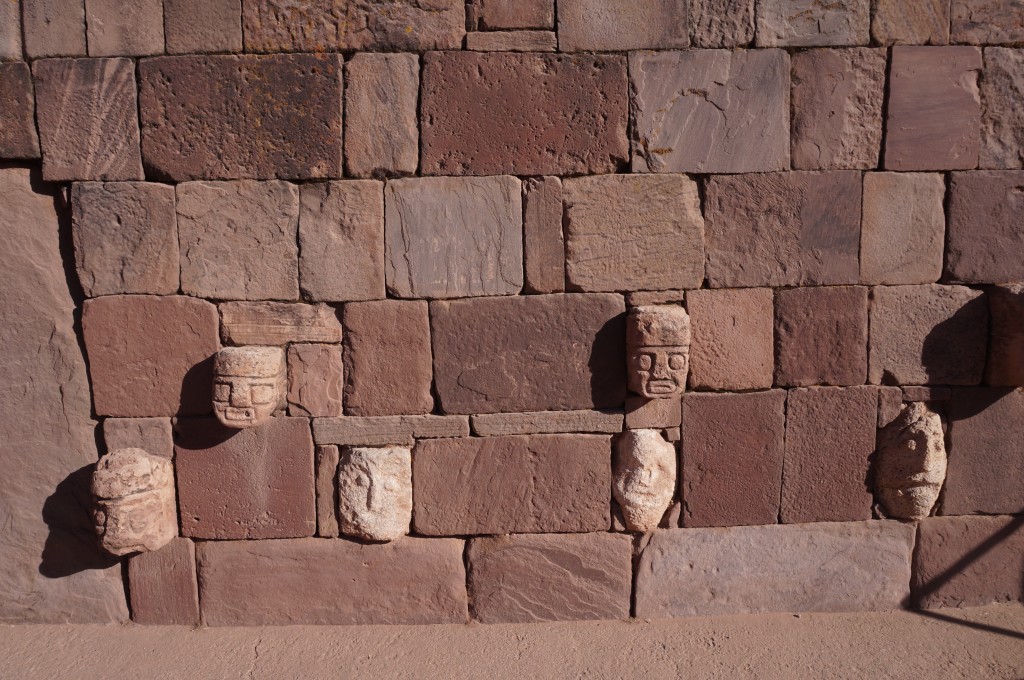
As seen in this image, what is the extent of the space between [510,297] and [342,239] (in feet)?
3.48

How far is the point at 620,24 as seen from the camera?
3.50 meters

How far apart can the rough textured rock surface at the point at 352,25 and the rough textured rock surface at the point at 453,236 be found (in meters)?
0.82

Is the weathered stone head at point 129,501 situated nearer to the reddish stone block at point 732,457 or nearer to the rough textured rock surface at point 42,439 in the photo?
the rough textured rock surface at point 42,439

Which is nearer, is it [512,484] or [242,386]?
[242,386]

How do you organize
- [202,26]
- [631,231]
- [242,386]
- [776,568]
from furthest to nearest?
[776,568], [631,231], [202,26], [242,386]

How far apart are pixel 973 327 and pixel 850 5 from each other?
2093 mm

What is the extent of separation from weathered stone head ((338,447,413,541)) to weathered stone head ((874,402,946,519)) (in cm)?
300

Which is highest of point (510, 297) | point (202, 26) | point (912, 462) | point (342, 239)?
point (202, 26)

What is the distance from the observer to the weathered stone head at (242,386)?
3336 millimetres

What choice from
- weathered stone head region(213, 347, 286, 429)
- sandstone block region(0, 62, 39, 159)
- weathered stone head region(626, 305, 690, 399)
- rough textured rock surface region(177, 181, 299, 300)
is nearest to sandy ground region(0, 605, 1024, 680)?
weathered stone head region(213, 347, 286, 429)

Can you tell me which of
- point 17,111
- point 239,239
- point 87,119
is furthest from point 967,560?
point 17,111

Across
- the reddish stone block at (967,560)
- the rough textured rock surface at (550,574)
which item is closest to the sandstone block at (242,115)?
the rough textured rock surface at (550,574)

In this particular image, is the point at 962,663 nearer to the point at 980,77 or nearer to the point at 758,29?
the point at 980,77

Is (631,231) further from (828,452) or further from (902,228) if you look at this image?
(828,452)
